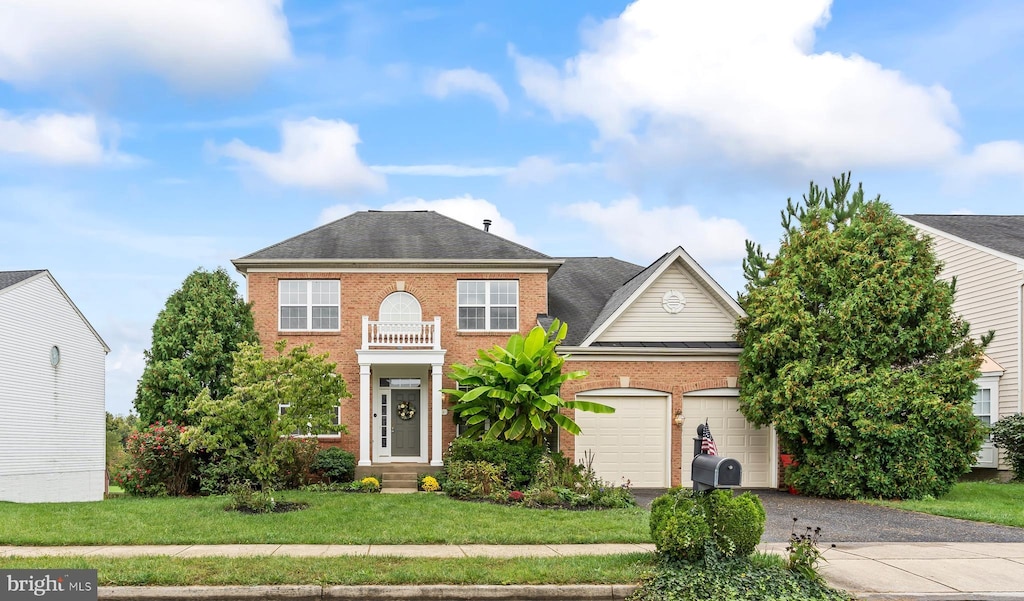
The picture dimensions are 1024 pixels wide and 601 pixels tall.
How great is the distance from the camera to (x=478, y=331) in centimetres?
2319

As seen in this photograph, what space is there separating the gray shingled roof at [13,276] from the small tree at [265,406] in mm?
13196

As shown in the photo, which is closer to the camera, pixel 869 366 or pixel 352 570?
pixel 352 570

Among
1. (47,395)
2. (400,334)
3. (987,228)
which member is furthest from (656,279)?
(47,395)

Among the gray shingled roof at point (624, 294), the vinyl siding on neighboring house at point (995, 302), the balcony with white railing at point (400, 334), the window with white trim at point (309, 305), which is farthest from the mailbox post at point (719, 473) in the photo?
the vinyl siding on neighboring house at point (995, 302)

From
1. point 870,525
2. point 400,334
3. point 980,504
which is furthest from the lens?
point 400,334

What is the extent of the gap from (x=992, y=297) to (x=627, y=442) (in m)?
12.0

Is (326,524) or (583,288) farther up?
(583,288)

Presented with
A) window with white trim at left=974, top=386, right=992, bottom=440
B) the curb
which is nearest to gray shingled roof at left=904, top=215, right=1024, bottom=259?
window with white trim at left=974, top=386, right=992, bottom=440

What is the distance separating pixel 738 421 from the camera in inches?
842

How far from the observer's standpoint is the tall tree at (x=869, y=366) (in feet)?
60.3

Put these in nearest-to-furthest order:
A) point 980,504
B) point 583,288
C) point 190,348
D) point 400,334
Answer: point 980,504 < point 190,348 < point 400,334 < point 583,288

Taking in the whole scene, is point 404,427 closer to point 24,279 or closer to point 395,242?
point 395,242

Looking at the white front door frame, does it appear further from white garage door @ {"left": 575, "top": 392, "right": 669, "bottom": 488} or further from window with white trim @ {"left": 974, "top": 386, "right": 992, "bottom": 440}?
window with white trim @ {"left": 974, "top": 386, "right": 992, "bottom": 440}

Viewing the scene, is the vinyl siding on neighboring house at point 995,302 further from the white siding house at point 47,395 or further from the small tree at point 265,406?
the white siding house at point 47,395
